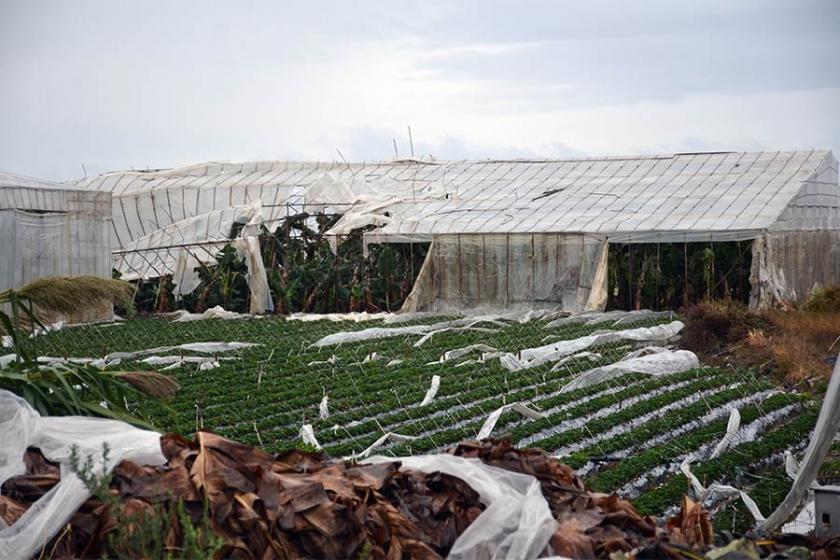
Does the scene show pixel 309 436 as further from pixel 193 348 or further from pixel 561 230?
pixel 561 230

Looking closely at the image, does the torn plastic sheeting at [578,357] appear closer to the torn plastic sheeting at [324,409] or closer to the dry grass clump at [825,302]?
the torn plastic sheeting at [324,409]

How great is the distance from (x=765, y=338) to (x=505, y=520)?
11.5 meters

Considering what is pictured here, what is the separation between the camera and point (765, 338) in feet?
52.1

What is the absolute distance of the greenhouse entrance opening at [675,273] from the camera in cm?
2205

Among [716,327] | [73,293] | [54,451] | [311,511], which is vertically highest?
[73,293]

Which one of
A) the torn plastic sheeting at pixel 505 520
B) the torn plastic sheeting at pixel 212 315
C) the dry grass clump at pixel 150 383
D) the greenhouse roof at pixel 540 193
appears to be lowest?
the torn plastic sheeting at pixel 212 315

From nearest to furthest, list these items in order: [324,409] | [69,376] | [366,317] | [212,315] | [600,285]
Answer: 1. [69,376]
2. [324,409]
3. [366,317]
4. [600,285]
5. [212,315]

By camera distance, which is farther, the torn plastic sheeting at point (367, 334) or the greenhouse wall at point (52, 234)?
the greenhouse wall at point (52, 234)

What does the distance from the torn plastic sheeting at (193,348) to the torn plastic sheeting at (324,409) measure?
4.71 meters

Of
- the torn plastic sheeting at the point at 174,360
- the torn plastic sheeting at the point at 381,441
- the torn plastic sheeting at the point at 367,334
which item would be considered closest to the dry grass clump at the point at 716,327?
the torn plastic sheeting at the point at 367,334

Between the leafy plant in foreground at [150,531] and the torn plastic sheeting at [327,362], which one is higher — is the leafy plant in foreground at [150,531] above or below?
above

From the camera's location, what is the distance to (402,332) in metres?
18.4

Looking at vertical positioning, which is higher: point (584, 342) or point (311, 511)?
point (311, 511)

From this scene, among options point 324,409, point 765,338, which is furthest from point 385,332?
point 324,409
